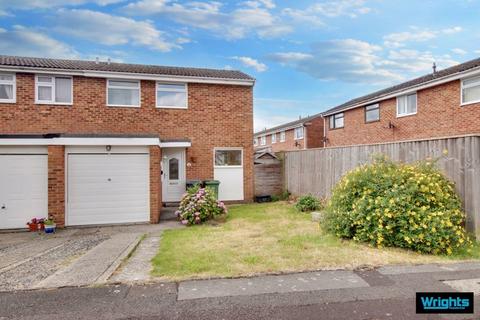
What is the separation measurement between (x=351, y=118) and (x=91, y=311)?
65.9ft

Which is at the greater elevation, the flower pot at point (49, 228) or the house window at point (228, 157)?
the house window at point (228, 157)

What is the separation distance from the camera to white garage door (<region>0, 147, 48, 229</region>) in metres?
8.78

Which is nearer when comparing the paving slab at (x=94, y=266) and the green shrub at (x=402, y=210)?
the paving slab at (x=94, y=266)

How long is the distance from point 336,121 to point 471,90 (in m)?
10.5

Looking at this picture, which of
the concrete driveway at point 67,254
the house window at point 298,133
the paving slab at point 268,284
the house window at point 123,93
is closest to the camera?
the paving slab at point 268,284

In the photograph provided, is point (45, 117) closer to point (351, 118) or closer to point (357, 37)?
point (357, 37)

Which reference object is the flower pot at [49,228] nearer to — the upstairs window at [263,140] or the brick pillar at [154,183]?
the brick pillar at [154,183]

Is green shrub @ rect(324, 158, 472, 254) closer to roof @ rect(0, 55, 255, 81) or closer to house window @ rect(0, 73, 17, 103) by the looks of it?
roof @ rect(0, 55, 255, 81)

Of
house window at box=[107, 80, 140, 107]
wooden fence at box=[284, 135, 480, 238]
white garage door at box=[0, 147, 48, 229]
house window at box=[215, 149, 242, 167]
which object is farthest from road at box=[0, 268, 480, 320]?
house window at box=[107, 80, 140, 107]

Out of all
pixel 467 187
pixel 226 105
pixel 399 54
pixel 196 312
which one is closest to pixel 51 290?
pixel 196 312

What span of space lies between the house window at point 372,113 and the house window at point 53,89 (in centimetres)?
1648

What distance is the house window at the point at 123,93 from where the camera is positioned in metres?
12.2

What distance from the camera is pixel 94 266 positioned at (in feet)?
16.7

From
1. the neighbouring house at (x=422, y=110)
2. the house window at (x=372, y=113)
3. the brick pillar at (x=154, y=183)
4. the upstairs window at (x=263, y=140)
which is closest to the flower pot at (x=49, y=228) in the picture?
the brick pillar at (x=154, y=183)
